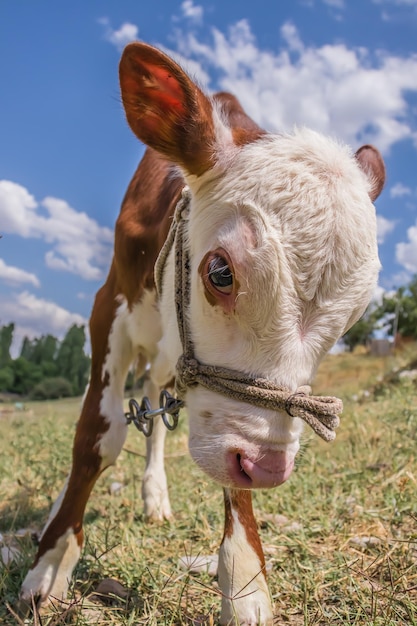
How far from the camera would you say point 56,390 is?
13625mm

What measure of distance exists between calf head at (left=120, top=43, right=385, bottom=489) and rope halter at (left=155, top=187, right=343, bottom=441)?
3cm

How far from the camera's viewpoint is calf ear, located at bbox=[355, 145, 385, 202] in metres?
2.97

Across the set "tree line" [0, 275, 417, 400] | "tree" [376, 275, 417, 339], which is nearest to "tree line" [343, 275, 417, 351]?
"tree" [376, 275, 417, 339]

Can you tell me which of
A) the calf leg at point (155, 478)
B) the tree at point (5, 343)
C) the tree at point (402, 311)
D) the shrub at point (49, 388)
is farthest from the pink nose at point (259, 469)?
the tree at point (402, 311)

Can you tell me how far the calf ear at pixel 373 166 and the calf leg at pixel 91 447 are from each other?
1543 mm

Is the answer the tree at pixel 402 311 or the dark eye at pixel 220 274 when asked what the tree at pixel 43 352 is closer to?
the dark eye at pixel 220 274

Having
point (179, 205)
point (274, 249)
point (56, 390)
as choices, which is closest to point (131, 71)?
point (179, 205)

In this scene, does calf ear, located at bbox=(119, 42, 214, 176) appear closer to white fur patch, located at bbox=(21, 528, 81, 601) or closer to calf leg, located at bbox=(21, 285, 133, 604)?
calf leg, located at bbox=(21, 285, 133, 604)

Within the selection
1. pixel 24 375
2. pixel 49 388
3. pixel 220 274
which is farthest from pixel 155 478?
pixel 24 375

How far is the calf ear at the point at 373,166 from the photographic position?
9.74 feet

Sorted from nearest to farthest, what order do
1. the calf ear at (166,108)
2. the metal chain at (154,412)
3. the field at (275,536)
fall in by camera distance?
the calf ear at (166,108)
the field at (275,536)
the metal chain at (154,412)

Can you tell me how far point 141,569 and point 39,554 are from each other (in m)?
0.50

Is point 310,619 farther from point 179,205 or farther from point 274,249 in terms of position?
point 179,205

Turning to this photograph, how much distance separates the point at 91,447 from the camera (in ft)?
Answer: 10.9
